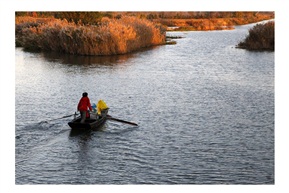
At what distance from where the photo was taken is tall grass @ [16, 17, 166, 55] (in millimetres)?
34219

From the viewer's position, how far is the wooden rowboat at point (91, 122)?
652 inches

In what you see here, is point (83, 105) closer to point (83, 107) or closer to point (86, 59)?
point (83, 107)

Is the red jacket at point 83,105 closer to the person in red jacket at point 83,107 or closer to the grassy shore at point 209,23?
the person in red jacket at point 83,107

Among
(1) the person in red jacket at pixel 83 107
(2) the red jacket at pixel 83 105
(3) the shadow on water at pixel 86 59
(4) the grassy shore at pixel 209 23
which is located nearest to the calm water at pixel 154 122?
(3) the shadow on water at pixel 86 59

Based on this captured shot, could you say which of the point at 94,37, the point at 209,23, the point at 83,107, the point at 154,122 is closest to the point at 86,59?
the point at 94,37

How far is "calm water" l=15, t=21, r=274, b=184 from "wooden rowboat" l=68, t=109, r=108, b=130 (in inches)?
9.3

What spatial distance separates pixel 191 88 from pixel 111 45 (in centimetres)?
1235

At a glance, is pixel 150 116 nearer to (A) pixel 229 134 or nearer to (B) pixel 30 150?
(A) pixel 229 134

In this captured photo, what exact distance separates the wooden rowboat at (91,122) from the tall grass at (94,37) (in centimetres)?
1661

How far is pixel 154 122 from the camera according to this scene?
17797 millimetres

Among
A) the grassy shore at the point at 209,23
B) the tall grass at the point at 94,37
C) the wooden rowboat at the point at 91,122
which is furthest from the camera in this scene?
the grassy shore at the point at 209,23

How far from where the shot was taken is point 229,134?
1645 centimetres

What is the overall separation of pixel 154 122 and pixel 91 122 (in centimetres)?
229

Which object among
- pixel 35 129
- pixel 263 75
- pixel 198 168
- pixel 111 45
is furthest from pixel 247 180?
pixel 111 45
